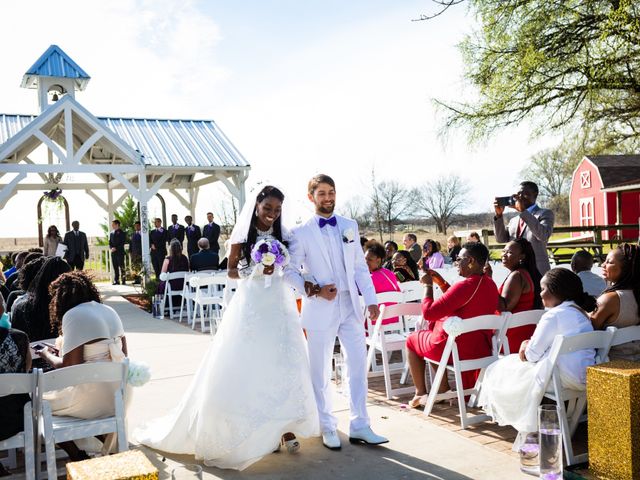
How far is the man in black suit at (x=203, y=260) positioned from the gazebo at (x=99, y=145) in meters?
4.76

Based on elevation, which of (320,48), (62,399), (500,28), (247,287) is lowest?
(62,399)

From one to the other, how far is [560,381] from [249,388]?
201 centimetres

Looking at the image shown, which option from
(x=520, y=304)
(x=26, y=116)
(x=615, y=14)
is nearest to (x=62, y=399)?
(x=520, y=304)

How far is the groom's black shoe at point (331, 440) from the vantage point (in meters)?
4.50

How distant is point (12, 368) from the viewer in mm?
3723

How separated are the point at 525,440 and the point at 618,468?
692mm

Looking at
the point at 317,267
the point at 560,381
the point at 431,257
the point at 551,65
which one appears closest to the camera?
the point at 560,381

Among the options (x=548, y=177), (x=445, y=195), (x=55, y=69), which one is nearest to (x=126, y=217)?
(x=55, y=69)

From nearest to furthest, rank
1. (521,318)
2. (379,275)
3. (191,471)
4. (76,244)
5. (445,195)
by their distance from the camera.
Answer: (191,471), (521,318), (379,275), (76,244), (445,195)

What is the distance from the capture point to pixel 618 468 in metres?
3.54

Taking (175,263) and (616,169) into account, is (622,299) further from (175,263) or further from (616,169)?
(616,169)

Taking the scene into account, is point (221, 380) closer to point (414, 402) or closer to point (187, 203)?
point (414, 402)

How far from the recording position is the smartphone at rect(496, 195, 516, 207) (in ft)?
21.7

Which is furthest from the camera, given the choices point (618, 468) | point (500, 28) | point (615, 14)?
point (500, 28)
